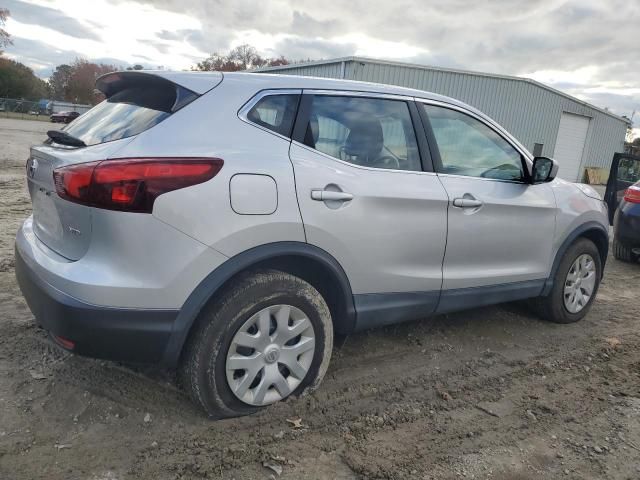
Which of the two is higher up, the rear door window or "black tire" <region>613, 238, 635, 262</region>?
the rear door window

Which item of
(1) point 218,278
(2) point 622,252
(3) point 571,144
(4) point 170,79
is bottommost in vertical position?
(2) point 622,252

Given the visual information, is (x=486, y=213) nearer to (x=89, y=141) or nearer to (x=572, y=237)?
(x=572, y=237)

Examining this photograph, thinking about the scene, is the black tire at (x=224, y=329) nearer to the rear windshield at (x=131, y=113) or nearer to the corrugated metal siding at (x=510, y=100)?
the rear windshield at (x=131, y=113)

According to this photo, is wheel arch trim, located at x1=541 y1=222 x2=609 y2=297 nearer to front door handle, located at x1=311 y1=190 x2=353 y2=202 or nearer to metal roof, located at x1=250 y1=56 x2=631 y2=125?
front door handle, located at x1=311 y1=190 x2=353 y2=202

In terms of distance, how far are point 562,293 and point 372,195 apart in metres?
2.41

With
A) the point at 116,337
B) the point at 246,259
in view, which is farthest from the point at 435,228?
the point at 116,337

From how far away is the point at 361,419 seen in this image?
2.86m

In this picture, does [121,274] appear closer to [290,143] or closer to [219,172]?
[219,172]

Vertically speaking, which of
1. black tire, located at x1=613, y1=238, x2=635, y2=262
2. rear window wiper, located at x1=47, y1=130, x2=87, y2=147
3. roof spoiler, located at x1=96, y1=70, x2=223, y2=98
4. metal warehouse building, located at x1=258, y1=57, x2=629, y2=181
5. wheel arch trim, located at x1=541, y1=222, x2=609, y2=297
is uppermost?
metal warehouse building, located at x1=258, y1=57, x2=629, y2=181

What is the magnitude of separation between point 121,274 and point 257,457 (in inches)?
42.5

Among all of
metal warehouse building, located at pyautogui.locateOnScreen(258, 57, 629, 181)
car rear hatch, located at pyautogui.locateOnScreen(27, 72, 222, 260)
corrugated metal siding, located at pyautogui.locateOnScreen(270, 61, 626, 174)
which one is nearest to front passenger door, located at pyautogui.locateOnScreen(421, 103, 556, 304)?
car rear hatch, located at pyautogui.locateOnScreen(27, 72, 222, 260)

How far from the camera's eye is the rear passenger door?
277 cm

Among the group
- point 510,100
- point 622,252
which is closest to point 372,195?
point 622,252

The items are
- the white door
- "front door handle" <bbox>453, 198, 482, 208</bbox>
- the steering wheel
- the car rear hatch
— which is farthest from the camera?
the white door
